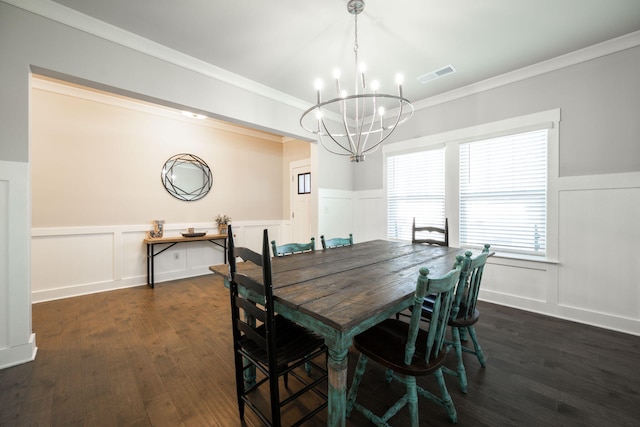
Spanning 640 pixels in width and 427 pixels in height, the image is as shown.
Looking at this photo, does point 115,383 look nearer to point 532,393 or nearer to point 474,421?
point 474,421

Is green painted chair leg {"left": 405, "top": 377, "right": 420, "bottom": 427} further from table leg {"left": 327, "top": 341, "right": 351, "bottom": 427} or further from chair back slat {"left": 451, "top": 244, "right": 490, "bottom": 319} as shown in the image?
chair back slat {"left": 451, "top": 244, "right": 490, "bottom": 319}

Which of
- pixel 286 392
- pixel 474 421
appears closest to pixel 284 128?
pixel 286 392

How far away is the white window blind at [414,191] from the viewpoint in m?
3.87

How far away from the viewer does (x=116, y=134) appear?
3918mm

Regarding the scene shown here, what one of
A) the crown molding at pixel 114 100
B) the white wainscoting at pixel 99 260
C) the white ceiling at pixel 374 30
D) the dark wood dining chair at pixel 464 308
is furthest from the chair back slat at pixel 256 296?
the crown molding at pixel 114 100

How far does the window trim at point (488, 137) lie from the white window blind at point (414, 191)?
0.34 ft

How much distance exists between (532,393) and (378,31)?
10.0 ft

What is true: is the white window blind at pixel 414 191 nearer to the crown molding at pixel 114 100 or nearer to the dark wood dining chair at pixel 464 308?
the dark wood dining chair at pixel 464 308

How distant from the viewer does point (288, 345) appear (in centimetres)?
145

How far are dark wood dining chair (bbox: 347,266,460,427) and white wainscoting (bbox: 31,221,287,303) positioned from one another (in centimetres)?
393

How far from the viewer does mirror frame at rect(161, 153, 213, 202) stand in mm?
4391

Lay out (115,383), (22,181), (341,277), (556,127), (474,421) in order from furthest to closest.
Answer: (556,127) < (22,181) < (115,383) < (341,277) < (474,421)

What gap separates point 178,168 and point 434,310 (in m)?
4.59

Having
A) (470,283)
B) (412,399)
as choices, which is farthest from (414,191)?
(412,399)
